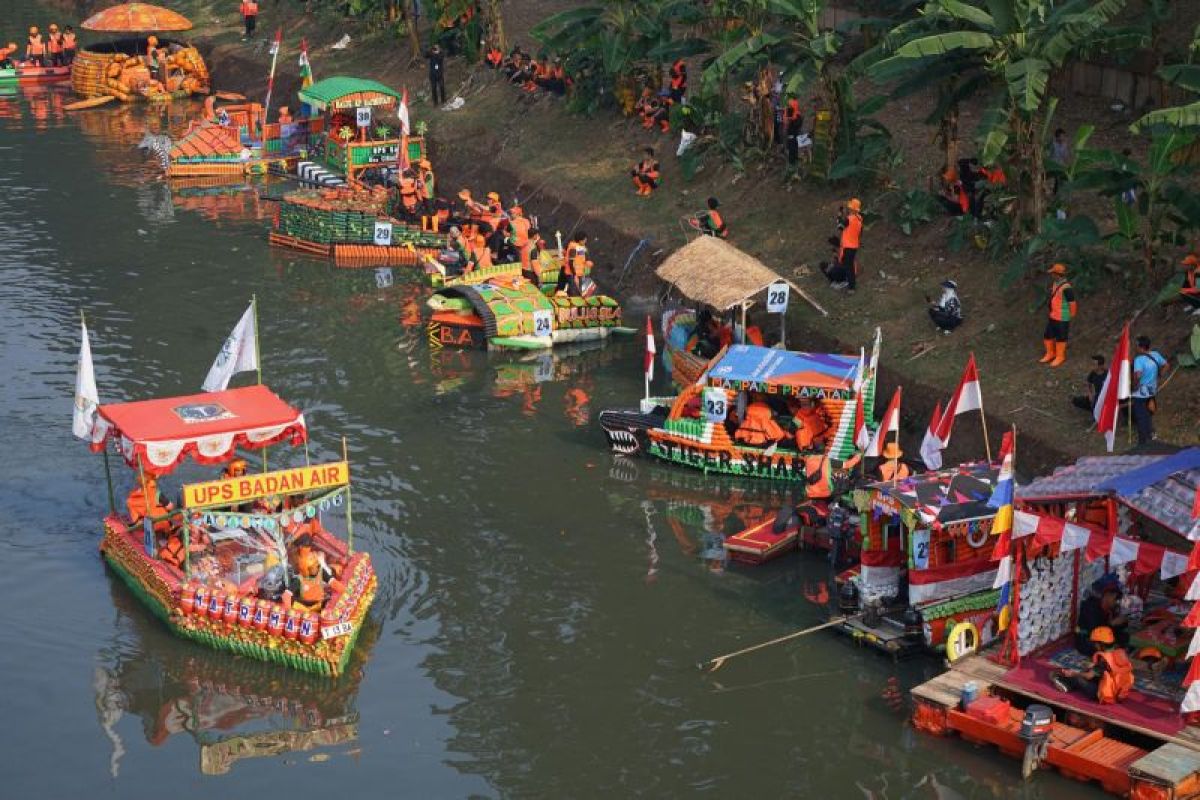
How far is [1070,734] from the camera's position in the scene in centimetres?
2239

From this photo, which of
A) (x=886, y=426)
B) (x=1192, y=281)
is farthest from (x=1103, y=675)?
(x=1192, y=281)

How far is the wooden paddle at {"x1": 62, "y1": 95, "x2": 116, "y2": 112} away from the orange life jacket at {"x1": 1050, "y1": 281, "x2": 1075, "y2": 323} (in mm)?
46699

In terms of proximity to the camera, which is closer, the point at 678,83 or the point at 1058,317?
the point at 1058,317

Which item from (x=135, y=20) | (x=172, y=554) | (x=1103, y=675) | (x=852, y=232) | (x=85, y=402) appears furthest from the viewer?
(x=135, y=20)

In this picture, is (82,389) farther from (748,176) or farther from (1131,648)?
(748,176)

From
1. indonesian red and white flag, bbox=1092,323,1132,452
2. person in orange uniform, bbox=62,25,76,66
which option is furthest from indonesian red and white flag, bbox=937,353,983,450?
person in orange uniform, bbox=62,25,76,66

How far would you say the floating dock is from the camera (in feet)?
69.2

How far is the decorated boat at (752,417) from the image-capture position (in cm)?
3148

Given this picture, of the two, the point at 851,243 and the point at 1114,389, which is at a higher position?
the point at 851,243

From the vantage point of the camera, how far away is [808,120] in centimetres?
4534

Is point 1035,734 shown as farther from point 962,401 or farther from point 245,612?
point 245,612

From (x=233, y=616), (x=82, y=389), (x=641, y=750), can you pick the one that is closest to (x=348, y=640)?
(x=233, y=616)

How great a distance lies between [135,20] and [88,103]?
12.5 feet

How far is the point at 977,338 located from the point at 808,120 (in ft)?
43.5
